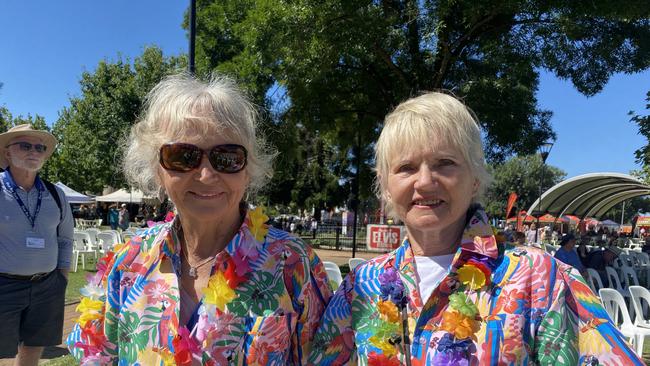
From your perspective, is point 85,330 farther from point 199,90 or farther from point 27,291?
point 27,291

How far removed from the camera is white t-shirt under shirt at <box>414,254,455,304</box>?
5.51 feet

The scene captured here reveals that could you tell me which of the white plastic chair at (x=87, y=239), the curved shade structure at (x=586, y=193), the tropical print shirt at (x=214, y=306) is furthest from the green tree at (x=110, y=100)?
the curved shade structure at (x=586, y=193)

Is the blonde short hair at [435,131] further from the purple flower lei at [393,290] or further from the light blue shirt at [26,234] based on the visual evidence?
the light blue shirt at [26,234]

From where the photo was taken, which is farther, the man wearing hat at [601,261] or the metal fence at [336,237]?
the metal fence at [336,237]

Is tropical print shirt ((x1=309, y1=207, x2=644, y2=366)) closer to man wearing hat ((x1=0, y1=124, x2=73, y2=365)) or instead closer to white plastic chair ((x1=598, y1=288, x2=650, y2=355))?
man wearing hat ((x1=0, y1=124, x2=73, y2=365))

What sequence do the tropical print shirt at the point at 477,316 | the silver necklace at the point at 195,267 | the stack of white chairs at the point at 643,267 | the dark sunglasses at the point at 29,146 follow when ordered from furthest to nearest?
1. the stack of white chairs at the point at 643,267
2. the dark sunglasses at the point at 29,146
3. the silver necklace at the point at 195,267
4. the tropical print shirt at the point at 477,316

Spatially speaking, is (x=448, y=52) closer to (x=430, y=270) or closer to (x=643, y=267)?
(x=430, y=270)

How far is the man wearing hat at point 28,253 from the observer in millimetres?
3611

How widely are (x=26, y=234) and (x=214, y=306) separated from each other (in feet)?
9.10

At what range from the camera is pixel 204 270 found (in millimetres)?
1825

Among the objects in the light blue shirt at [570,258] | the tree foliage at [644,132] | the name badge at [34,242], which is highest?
the tree foliage at [644,132]

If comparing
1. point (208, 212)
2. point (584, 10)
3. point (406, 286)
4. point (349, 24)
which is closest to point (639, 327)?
point (584, 10)

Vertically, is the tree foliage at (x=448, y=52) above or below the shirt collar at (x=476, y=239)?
above

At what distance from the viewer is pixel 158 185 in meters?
1.97
